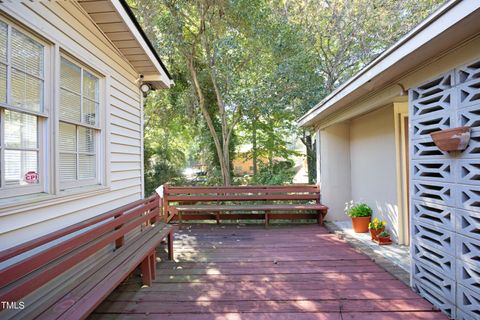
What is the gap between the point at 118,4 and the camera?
2.82 meters

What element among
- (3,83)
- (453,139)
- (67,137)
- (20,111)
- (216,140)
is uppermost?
(216,140)

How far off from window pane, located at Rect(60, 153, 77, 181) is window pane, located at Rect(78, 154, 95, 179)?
0.28ft

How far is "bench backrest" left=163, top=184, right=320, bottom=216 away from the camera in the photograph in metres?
5.65

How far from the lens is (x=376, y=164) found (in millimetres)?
4461

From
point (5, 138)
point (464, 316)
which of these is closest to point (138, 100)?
point (5, 138)

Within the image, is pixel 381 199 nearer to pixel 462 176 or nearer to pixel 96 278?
pixel 462 176

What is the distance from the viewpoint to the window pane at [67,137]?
7.91 ft

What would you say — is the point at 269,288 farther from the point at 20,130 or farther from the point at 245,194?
the point at 245,194

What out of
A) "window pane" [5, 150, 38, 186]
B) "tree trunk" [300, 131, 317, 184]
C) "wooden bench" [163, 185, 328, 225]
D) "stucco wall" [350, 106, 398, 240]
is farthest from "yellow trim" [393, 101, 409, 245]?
"window pane" [5, 150, 38, 186]

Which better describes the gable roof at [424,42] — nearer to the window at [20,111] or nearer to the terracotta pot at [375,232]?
the terracotta pot at [375,232]

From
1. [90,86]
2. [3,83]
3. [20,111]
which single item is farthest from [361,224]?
[3,83]

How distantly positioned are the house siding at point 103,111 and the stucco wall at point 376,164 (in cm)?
397

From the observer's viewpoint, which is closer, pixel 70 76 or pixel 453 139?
pixel 453 139

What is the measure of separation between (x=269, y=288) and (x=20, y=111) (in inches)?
108
